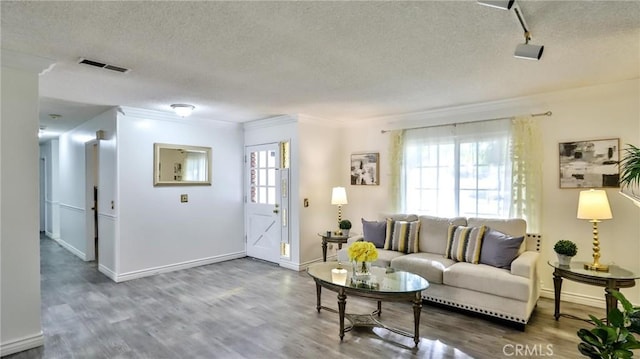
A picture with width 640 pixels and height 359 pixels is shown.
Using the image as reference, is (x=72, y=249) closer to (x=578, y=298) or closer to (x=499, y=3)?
(x=499, y=3)

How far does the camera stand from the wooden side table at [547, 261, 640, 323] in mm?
2941

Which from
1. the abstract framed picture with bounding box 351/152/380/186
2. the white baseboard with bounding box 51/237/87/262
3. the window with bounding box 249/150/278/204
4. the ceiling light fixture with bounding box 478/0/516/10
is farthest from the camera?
the white baseboard with bounding box 51/237/87/262

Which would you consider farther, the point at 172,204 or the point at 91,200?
the point at 91,200

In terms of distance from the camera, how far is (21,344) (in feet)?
8.95

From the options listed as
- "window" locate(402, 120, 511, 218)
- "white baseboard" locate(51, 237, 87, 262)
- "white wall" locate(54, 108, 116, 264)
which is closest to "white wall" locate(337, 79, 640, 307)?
"window" locate(402, 120, 511, 218)

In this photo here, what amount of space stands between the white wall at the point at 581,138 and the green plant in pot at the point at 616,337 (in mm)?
2548

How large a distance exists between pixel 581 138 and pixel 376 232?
8.12 feet

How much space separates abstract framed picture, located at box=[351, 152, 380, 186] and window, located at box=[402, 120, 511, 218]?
498 mm

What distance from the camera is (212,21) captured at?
210 centimetres

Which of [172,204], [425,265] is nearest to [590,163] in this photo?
[425,265]

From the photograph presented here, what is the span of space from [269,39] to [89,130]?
15.4ft

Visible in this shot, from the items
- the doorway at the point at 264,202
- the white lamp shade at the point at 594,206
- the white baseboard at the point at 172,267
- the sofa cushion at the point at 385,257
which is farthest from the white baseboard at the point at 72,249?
the white lamp shade at the point at 594,206

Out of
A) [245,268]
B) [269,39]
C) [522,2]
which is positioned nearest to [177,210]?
[245,268]

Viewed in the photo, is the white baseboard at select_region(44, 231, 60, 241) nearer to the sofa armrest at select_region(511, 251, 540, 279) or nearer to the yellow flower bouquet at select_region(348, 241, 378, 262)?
the yellow flower bouquet at select_region(348, 241, 378, 262)
